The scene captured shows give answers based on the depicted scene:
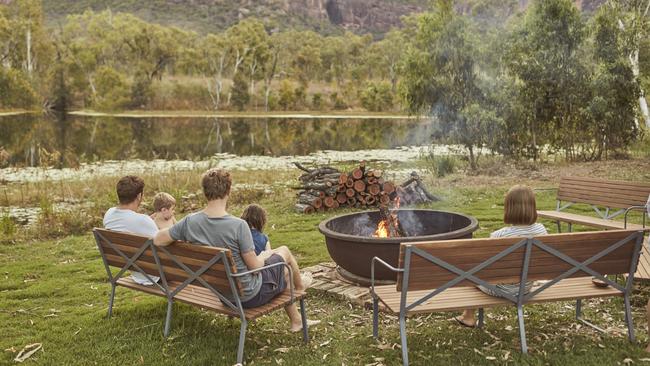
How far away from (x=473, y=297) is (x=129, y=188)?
9.26 feet

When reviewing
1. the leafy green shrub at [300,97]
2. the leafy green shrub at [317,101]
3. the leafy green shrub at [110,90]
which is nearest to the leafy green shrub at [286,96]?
the leafy green shrub at [300,97]

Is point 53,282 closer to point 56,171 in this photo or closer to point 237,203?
point 237,203

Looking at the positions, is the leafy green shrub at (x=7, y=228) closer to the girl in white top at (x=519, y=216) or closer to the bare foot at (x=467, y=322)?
the bare foot at (x=467, y=322)

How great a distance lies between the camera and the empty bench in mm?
7176

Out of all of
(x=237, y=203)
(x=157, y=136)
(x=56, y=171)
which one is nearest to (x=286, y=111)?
(x=157, y=136)

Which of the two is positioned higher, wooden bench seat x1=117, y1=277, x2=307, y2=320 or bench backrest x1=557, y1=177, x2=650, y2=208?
bench backrest x1=557, y1=177, x2=650, y2=208

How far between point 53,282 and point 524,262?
206 inches

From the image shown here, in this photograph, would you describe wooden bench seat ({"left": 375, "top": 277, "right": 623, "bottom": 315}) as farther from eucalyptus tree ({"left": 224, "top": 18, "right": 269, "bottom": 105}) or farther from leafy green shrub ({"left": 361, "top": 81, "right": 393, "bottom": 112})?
eucalyptus tree ({"left": 224, "top": 18, "right": 269, "bottom": 105})

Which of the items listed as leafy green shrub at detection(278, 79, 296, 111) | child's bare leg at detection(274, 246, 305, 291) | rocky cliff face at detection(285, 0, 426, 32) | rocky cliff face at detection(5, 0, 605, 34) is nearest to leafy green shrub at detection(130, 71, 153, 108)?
leafy green shrub at detection(278, 79, 296, 111)

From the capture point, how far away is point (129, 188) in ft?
16.5

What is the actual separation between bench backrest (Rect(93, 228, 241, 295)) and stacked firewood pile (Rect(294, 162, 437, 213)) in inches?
244

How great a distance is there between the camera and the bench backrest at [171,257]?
13.8 feet

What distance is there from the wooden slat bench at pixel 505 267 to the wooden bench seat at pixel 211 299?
0.71m

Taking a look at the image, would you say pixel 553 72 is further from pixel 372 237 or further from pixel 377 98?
pixel 377 98
